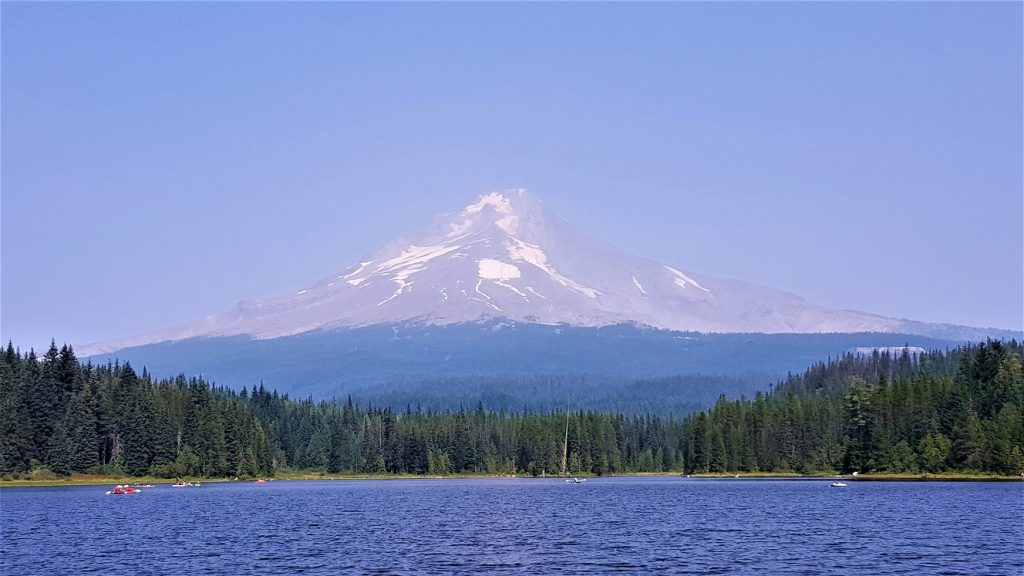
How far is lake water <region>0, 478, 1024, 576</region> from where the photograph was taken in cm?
7300

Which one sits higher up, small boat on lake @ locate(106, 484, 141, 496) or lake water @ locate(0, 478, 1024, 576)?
small boat on lake @ locate(106, 484, 141, 496)

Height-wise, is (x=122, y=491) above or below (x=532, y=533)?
above

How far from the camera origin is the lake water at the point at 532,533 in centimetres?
7300

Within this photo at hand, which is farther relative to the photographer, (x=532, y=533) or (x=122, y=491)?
(x=122, y=491)

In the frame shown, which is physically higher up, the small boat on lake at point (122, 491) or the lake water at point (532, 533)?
the small boat on lake at point (122, 491)

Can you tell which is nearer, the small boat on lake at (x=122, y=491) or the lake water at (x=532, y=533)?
the lake water at (x=532, y=533)

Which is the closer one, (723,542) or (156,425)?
(723,542)

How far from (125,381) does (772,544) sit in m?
133

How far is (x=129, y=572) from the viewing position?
71.4 meters

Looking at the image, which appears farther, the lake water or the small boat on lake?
the small boat on lake

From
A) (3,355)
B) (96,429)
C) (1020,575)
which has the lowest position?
(1020,575)

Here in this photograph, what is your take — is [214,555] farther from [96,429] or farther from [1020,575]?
[96,429]

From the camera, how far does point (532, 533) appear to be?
9488 cm

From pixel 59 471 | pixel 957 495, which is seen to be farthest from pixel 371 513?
pixel 59 471
